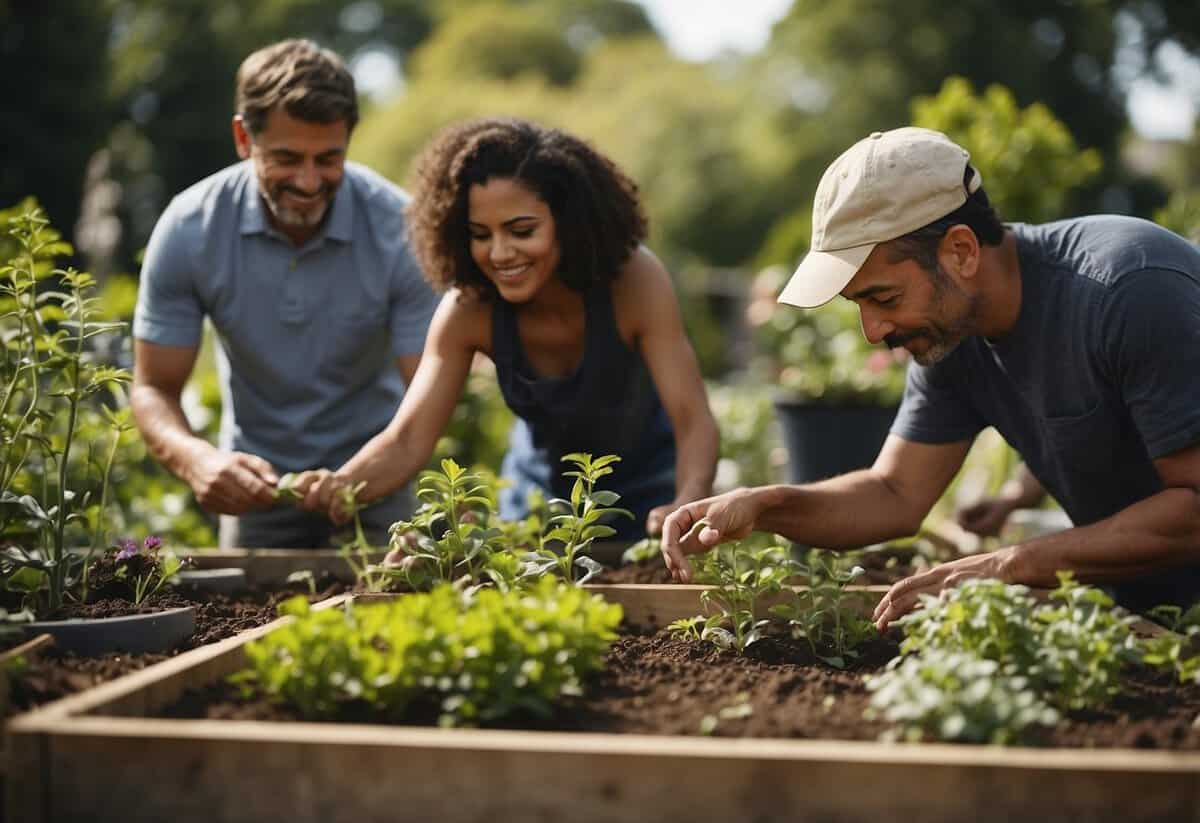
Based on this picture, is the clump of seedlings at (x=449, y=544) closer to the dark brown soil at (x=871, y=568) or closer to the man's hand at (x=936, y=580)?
the dark brown soil at (x=871, y=568)

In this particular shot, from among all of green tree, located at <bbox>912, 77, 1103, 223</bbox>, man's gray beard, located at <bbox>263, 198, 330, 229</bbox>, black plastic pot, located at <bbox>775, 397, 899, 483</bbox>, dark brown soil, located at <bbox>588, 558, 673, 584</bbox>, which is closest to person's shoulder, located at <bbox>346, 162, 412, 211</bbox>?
man's gray beard, located at <bbox>263, 198, 330, 229</bbox>

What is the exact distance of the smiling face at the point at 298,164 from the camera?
10.2 ft

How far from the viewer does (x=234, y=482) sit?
269 centimetres

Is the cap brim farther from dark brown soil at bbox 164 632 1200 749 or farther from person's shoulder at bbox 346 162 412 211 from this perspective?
person's shoulder at bbox 346 162 412 211

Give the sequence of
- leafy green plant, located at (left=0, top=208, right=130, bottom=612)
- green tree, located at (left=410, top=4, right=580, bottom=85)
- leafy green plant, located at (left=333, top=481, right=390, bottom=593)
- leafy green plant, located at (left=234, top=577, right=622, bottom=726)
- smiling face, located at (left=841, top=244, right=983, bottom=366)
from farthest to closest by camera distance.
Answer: green tree, located at (left=410, top=4, right=580, bottom=85)
leafy green plant, located at (left=333, top=481, right=390, bottom=593)
smiling face, located at (left=841, top=244, right=983, bottom=366)
leafy green plant, located at (left=0, top=208, right=130, bottom=612)
leafy green plant, located at (left=234, top=577, right=622, bottom=726)

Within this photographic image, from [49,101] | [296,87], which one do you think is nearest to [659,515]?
[296,87]

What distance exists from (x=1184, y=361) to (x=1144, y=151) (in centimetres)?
3764

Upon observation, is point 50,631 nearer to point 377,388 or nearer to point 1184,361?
point 377,388

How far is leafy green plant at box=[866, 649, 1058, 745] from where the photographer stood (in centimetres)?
155

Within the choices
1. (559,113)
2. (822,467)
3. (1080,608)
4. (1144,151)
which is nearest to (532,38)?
(559,113)

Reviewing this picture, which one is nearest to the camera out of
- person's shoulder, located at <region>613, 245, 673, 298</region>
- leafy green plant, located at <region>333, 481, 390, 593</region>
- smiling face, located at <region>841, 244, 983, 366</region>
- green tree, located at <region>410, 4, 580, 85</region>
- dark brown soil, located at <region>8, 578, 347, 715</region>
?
dark brown soil, located at <region>8, 578, 347, 715</region>

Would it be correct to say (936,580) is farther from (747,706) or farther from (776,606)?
(747,706)

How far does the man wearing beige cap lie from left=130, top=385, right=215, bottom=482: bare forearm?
1213mm

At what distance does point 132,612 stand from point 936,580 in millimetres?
1404
